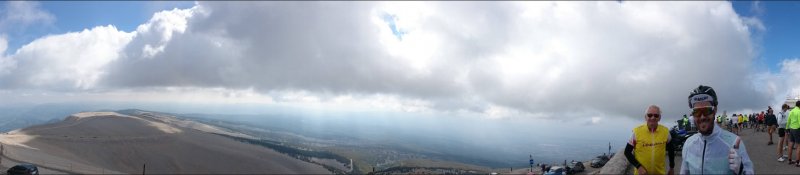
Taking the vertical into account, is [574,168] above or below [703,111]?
below

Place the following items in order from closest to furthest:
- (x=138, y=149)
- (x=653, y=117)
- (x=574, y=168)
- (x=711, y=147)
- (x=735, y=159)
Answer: (x=735, y=159)
(x=711, y=147)
(x=653, y=117)
(x=574, y=168)
(x=138, y=149)

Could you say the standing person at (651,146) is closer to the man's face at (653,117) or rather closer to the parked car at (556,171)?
the man's face at (653,117)

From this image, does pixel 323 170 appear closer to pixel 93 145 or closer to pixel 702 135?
pixel 93 145

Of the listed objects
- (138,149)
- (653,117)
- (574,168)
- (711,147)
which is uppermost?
(653,117)

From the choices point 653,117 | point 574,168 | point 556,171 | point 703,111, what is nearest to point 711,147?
point 703,111

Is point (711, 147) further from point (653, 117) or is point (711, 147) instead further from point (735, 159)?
point (653, 117)

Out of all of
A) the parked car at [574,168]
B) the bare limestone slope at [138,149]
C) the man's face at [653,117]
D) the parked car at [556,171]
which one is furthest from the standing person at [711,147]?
the bare limestone slope at [138,149]

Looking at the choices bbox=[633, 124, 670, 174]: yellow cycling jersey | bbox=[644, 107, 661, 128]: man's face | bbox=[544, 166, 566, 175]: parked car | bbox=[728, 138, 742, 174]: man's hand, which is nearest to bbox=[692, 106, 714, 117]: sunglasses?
bbox=[728, 138, 742, 174]: man's hand
